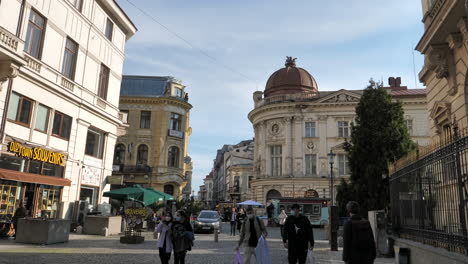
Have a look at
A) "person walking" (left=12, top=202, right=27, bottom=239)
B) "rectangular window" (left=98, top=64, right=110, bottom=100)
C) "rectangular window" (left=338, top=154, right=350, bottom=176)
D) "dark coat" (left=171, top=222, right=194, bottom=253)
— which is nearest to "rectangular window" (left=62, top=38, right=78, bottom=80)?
"rectangular window" (left=98, top=64, right=110, bottom=100)

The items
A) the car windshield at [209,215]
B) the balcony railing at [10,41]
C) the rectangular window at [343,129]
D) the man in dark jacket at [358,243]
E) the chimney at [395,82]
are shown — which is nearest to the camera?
the man in dark jacket at [358,243]

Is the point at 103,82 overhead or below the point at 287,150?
overhead

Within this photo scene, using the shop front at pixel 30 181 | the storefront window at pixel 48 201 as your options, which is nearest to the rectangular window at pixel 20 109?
the shop front at pixel 30 181

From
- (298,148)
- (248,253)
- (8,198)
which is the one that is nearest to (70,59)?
(8,198)

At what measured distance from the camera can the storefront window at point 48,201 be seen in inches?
685

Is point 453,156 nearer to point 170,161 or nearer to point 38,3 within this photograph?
point 38,3

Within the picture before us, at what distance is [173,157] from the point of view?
4003 centimetres

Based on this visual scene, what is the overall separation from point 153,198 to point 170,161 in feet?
65.2

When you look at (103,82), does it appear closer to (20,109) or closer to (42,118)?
(42,118)

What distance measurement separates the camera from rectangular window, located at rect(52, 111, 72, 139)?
1850 centimetres

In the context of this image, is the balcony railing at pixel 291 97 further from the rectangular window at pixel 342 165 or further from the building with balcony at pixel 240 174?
the building with balcony at pixel 240 174

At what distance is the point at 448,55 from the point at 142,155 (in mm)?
32909

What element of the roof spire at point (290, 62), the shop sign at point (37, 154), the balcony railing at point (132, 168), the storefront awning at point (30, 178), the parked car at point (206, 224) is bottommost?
the parked car at point (206, 224)

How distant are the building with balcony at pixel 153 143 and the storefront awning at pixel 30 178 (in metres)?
20.2
